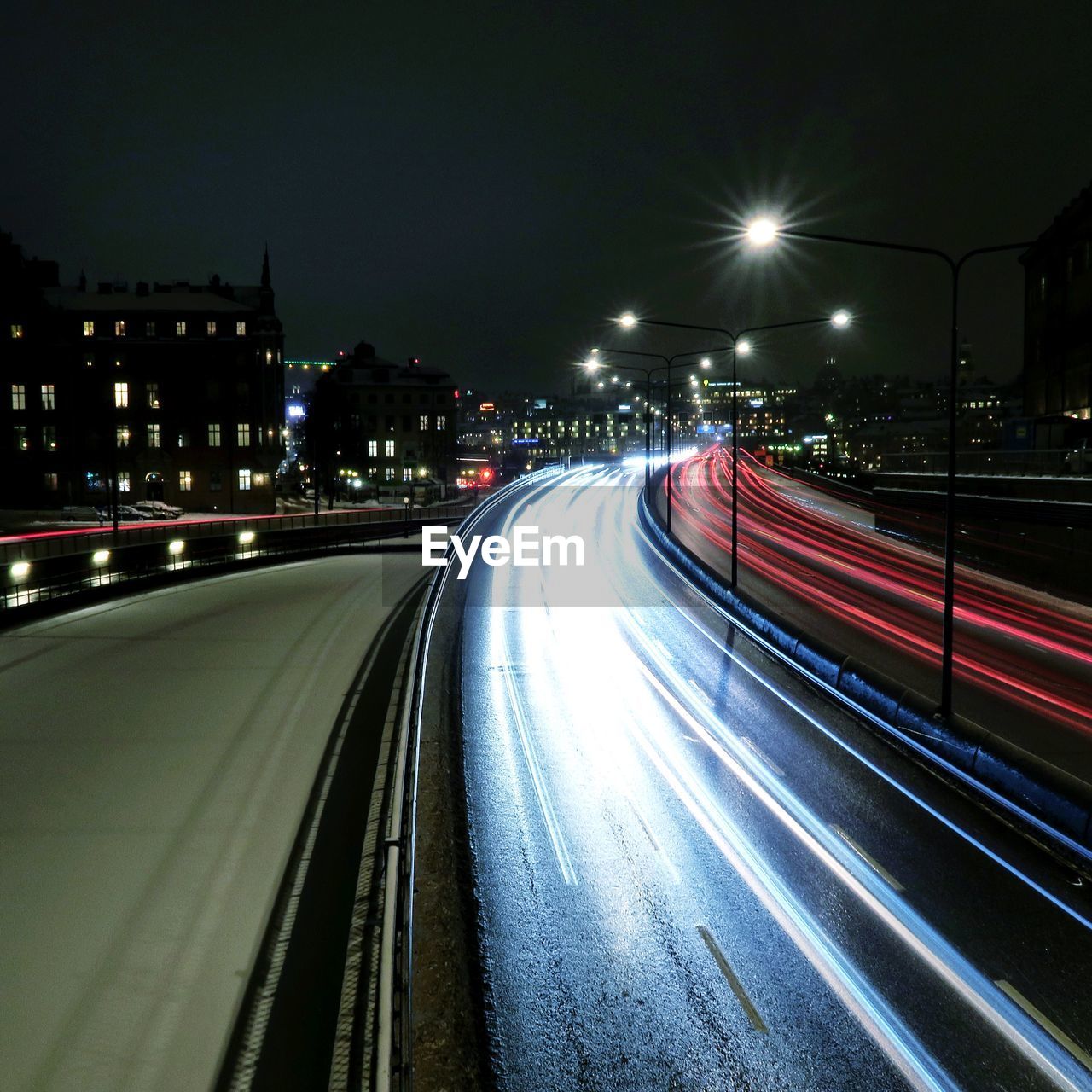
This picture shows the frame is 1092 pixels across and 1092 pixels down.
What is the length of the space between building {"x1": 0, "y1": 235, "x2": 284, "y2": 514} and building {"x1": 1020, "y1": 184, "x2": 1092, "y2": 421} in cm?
5339

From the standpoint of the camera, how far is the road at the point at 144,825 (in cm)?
900

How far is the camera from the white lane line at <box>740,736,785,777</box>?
1467cm

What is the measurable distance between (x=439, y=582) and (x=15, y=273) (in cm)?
4835

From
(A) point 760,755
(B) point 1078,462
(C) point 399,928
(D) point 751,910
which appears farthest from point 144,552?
(B) point 1078,462

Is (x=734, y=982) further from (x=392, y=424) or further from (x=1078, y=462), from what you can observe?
(x=392, y=424)

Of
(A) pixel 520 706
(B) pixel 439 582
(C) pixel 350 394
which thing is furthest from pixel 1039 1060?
(C) pixel 350 394

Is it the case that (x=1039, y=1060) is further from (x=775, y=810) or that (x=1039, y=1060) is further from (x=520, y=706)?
(x=520, y=706)

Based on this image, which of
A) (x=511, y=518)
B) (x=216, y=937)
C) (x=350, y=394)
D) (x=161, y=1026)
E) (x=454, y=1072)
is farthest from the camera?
(x=350, y=394)

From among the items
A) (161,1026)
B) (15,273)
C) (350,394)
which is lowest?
(161,1026)

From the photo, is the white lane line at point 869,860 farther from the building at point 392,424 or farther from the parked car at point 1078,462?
the building at point 392,424

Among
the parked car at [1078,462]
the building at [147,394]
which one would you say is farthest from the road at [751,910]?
the building at [147,394]

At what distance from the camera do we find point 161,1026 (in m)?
9.03

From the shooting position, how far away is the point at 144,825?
14.0 m

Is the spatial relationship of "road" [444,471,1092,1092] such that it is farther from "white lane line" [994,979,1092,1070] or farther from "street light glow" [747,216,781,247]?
"street light glow" [747,216,781,247]
